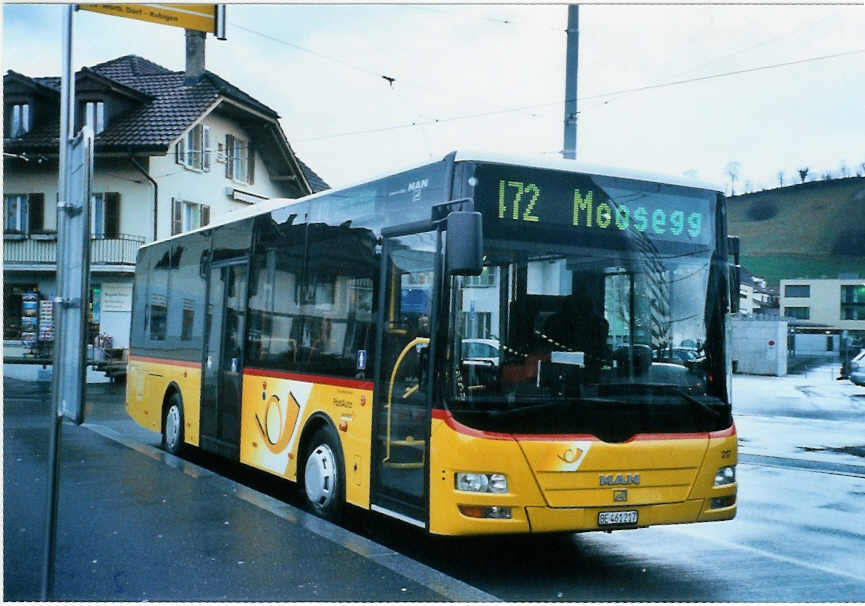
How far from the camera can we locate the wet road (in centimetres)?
651

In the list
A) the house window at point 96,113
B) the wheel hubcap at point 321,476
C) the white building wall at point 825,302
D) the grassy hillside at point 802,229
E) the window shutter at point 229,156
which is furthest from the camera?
the grassy hillside at point 802,229

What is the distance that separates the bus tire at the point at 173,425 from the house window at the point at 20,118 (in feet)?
92.0

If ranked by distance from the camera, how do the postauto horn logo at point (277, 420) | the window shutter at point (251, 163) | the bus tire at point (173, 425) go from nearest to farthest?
the postauto horn logo at point (277, 420) < the bus tire at point (173, 425) < the window shutter at point (251, 163)

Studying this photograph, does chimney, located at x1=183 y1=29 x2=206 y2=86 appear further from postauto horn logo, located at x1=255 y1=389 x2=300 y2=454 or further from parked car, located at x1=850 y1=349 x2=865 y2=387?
postauto horn logo, located at x1=255 y1=389 x2=300 y2=454

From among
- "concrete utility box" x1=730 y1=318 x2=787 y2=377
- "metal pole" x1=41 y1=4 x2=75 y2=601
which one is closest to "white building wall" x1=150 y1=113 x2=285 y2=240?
"concrete utility box" x1=730 y1=318 x2=787 y2=377

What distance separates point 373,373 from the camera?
24.9ft

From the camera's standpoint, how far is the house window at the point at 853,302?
323 feet

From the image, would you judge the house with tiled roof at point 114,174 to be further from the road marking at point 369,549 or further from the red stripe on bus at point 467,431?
the red stripe on bus at point 467,431

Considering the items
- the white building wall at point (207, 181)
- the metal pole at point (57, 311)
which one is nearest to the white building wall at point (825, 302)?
the white building wall at point (207, 181)

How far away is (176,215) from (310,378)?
29.5 metres

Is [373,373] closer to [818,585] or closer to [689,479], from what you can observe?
[689,479]

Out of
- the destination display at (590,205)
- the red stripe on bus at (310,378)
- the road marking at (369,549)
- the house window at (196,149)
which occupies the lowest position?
the road marking at (369,549)

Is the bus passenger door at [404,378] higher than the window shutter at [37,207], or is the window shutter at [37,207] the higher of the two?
the window shutter at [37,207]

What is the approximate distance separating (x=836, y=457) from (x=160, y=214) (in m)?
27.4
